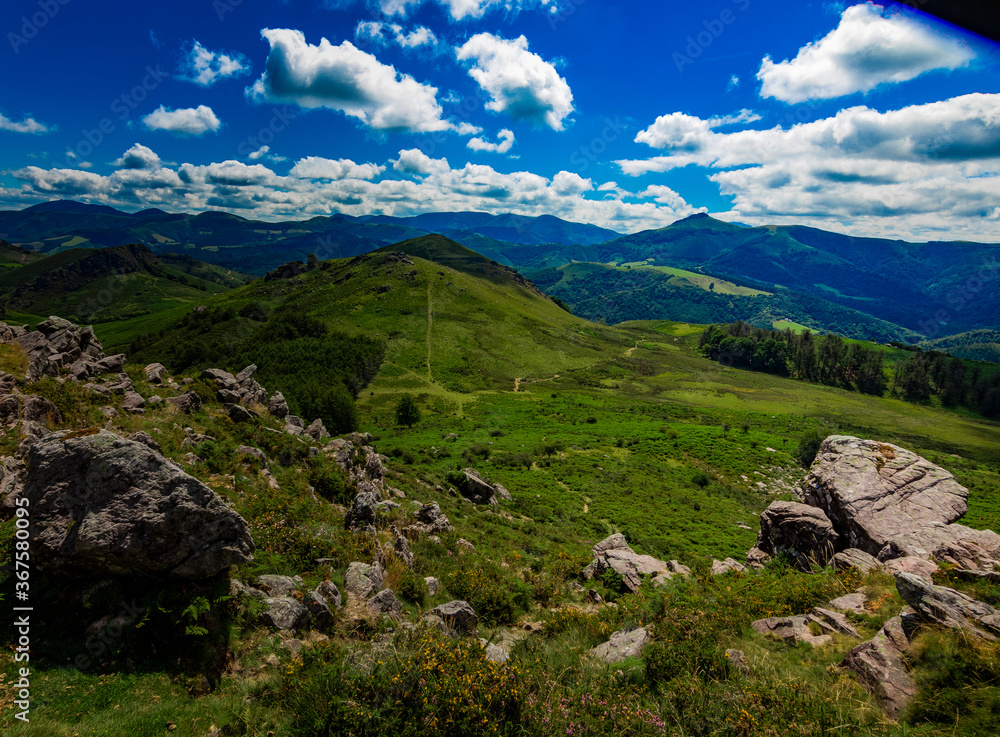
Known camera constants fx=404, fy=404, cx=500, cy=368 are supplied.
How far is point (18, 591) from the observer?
24.7 ft

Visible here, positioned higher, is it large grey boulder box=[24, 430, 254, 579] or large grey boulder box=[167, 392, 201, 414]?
large grey boulder box=[24, 430, 254, 579]

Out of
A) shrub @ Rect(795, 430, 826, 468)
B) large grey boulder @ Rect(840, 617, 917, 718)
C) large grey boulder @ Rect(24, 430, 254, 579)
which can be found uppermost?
large grey boulder @ Rect(24, 430, 254, 579)

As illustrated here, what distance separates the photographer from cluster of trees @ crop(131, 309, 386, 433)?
58656 mm

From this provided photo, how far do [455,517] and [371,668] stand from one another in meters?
16.2

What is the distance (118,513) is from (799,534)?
71.5ft

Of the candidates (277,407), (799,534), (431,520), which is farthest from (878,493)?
(277,407)

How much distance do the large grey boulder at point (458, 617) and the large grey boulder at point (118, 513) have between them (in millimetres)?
5537

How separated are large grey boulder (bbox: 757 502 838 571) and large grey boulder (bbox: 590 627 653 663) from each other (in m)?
9.23

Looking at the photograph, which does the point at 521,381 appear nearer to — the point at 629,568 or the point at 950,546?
the point at 629,568

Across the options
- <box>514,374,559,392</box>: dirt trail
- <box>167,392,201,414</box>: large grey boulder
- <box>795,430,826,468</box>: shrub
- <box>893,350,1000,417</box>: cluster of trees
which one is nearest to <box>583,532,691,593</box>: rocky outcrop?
<box>167,392,201,414</box>: large grey boulder

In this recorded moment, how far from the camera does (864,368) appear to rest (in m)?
156

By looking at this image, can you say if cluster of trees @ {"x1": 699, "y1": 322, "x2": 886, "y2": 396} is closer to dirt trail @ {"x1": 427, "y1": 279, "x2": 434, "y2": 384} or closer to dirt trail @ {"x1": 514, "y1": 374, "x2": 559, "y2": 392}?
dirt trail @ {"x1": 514, "y1": 374, "x2": 559, "y2": 392}

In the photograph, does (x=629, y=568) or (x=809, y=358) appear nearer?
(x=629, y=568)

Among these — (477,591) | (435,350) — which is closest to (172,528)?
(477,591)
